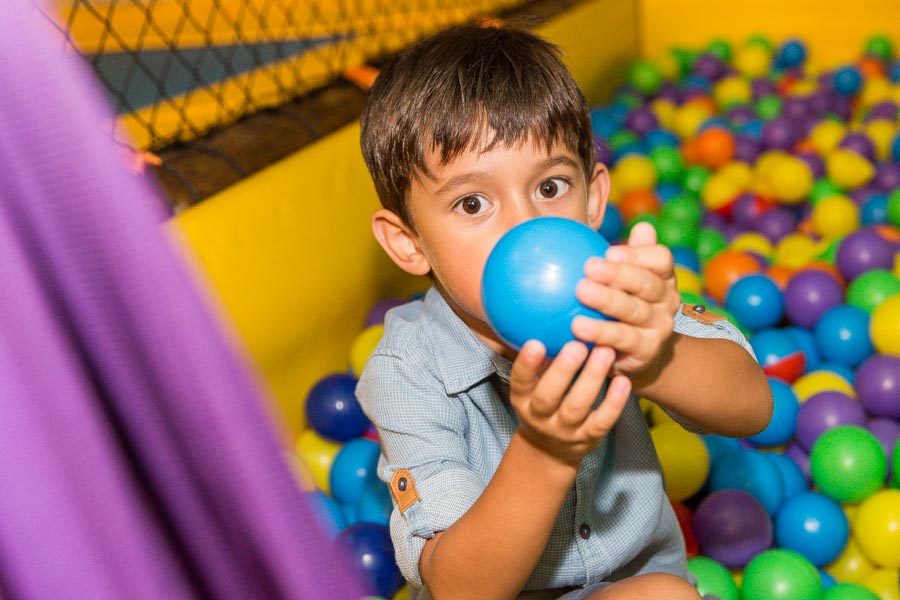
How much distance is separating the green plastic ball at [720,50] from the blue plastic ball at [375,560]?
1.94 m

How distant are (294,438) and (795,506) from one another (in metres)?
0.73

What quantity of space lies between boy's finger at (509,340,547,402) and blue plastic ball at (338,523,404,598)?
60 cm

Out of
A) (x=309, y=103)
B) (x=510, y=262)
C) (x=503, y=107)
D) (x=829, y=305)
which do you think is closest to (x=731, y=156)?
(x=829, y=305)

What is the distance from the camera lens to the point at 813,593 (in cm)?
→ 104

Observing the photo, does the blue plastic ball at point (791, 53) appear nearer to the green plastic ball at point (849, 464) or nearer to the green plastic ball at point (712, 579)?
the green plastic ball at point (849, 464)

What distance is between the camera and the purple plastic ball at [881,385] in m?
A: 1.29

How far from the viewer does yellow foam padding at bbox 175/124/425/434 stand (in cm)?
126

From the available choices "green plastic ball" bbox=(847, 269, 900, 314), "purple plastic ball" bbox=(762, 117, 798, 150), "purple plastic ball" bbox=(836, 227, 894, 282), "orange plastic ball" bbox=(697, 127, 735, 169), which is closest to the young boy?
"green plastic ball" bbox=(847, 269, 900, 314)

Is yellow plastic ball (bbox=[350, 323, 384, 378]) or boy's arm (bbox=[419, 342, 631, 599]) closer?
boy's arm (bbox=[419, 342, 631, 599])

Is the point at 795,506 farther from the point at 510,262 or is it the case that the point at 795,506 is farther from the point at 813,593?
the point at 510,262

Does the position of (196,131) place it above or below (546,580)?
Result: above

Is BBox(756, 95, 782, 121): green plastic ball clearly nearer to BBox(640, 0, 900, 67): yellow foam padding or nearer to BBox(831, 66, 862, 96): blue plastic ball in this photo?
BBox(831, 66, 862, 96): blue plastic ball

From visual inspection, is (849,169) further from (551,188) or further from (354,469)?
(551,188)

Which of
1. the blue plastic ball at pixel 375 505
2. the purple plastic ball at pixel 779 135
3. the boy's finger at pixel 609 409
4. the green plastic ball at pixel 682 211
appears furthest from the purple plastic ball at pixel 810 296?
the boy's finger at pixel 609 409
